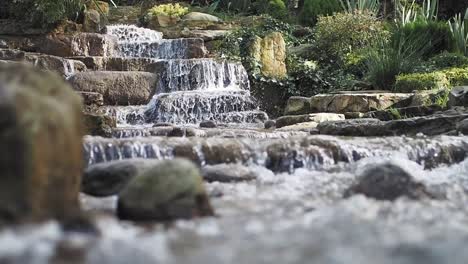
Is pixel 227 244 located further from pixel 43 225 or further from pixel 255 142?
pixel 255 142

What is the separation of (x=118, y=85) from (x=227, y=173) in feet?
20.9

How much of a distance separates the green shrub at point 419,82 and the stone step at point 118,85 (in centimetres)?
455

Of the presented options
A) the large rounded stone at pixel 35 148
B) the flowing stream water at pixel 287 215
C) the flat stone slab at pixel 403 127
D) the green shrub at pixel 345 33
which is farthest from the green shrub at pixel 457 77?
the large rounded stone at pixel 35 148

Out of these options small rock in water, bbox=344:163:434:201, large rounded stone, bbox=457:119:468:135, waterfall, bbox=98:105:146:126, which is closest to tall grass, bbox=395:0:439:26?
waterfall, bbox=98:105:146:126

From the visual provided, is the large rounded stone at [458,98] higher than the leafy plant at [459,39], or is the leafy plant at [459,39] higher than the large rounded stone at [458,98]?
the leafy plant at [459,39]

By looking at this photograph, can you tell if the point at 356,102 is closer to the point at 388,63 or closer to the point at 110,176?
the point at 388,63

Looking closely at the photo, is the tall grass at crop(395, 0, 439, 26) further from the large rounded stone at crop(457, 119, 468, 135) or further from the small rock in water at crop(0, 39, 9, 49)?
the small rock in water at crop(0, 39, 9, 49)

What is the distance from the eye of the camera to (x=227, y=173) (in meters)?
5.29

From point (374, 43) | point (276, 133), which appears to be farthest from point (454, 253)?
point (374, 43)

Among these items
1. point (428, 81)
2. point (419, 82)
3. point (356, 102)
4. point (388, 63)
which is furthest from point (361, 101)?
point (388, 63)

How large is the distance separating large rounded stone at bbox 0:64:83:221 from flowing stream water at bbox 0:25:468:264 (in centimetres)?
13

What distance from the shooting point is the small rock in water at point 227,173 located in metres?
5.21

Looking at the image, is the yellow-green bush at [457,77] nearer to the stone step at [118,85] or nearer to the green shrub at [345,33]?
the green shrub at [345,33]

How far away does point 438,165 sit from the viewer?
650cm
